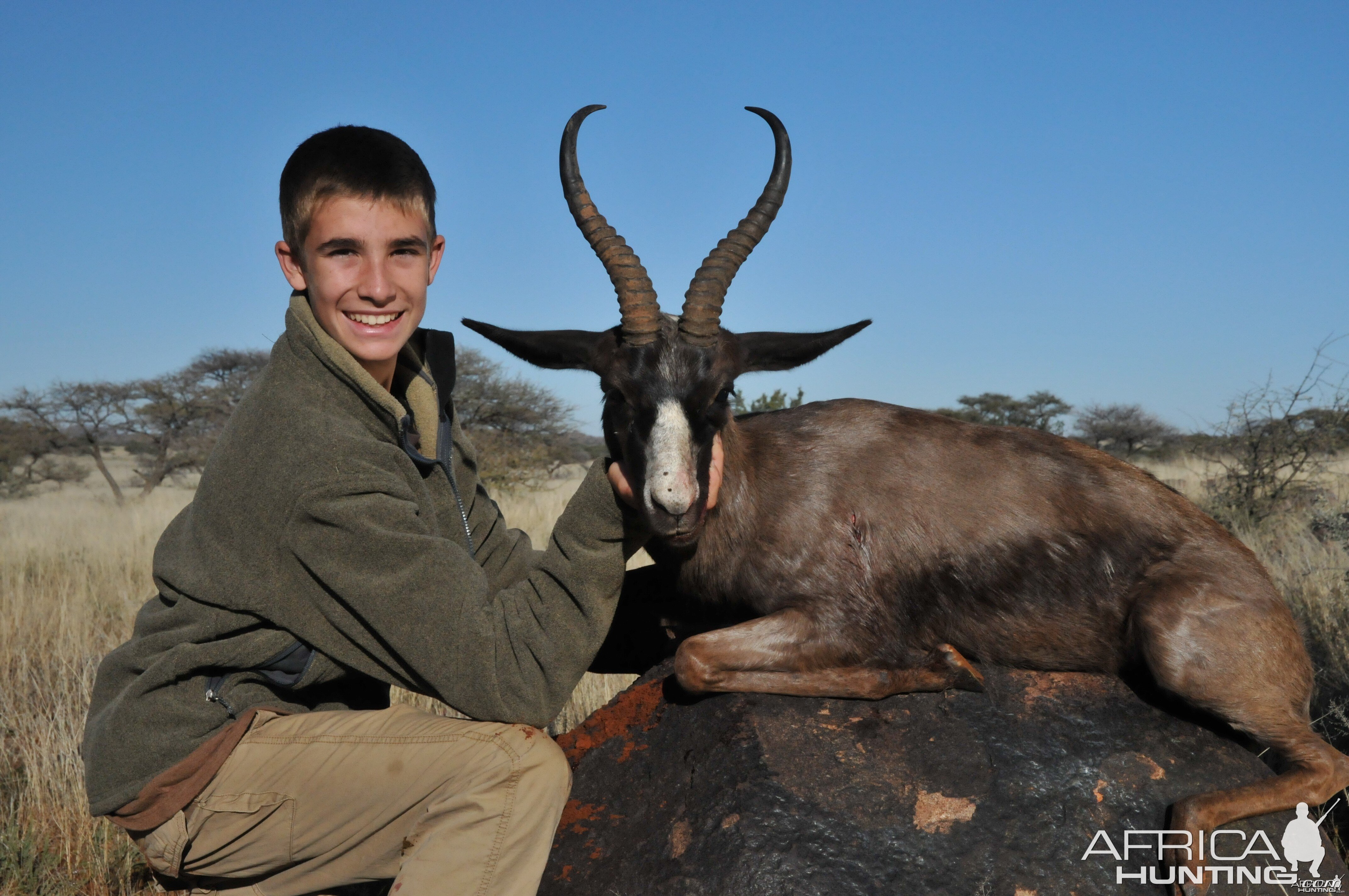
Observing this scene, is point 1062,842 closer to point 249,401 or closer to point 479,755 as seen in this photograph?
point 479,755

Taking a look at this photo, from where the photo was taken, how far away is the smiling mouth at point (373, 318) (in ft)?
12.4

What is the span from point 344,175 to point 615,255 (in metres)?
1.26

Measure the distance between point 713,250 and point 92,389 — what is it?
28402 mm

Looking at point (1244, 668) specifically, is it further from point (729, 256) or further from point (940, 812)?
point (729, 256)

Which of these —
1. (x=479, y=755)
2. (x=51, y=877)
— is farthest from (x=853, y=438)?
(x=51, y=877)

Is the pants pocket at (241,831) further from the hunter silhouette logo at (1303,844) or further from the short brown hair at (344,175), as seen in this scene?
the hunter silhouette logo at (1303,844)

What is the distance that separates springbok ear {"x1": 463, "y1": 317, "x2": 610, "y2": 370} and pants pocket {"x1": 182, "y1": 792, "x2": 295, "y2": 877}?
7.68 ft

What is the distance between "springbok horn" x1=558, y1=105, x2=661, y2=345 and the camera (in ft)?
14.5

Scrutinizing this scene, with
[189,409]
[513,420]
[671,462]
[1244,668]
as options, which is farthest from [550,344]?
[189,409]

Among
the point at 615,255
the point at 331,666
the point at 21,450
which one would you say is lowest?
the point at 21,450

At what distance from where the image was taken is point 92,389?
27578 millimetres

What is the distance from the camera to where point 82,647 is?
323 inches

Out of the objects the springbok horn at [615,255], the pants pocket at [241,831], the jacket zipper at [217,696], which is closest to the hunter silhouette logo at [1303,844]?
the springbok horn at [615,255]

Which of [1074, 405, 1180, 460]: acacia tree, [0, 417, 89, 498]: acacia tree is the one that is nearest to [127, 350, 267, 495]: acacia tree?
[0, 417, 89, 498]: acacia tree
